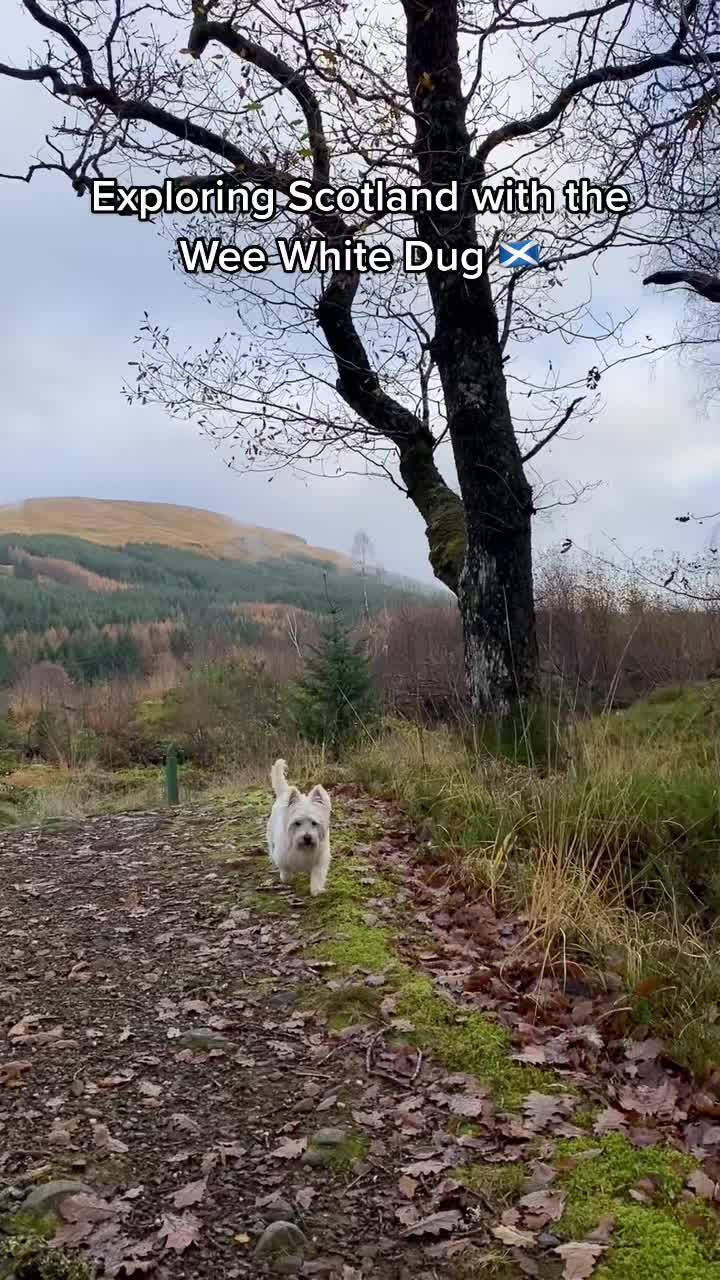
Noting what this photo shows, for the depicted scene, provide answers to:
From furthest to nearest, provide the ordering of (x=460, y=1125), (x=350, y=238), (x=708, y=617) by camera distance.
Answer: (x=708, y=617) < (x=350, y=238) < (x=460, y=1125)

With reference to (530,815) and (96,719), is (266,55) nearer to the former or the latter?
(530,815)

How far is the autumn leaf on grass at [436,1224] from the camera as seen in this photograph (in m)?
3.07

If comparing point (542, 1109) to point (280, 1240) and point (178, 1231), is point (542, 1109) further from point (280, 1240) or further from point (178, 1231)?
point (178, 1231)

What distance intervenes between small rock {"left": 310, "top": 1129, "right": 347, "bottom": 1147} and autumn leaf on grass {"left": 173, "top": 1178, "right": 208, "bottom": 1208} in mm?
411

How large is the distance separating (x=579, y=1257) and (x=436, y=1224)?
1.43 ft

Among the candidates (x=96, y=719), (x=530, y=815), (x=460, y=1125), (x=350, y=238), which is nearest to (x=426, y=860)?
(x=530, y=815)

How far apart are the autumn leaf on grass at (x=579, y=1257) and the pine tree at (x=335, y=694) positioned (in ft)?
29.1

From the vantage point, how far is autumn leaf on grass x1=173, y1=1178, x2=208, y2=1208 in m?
3.22

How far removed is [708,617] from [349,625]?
6.12m

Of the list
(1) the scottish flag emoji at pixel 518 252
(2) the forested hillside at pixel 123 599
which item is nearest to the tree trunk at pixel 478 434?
(1) the scottish flag emoji at pixel 518 252

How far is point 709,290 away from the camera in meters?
8.14

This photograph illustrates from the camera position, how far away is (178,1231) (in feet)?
10.1

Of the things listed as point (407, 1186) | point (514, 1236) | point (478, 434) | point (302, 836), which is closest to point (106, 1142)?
point (407, 1186)

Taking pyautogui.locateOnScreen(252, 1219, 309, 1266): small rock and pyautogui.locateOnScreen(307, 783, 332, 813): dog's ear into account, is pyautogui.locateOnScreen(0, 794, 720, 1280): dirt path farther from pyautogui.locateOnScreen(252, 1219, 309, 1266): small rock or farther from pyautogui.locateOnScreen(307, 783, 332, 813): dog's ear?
pyautogui.locateOnScreen(307, 783, 332, 813): dog's ear
